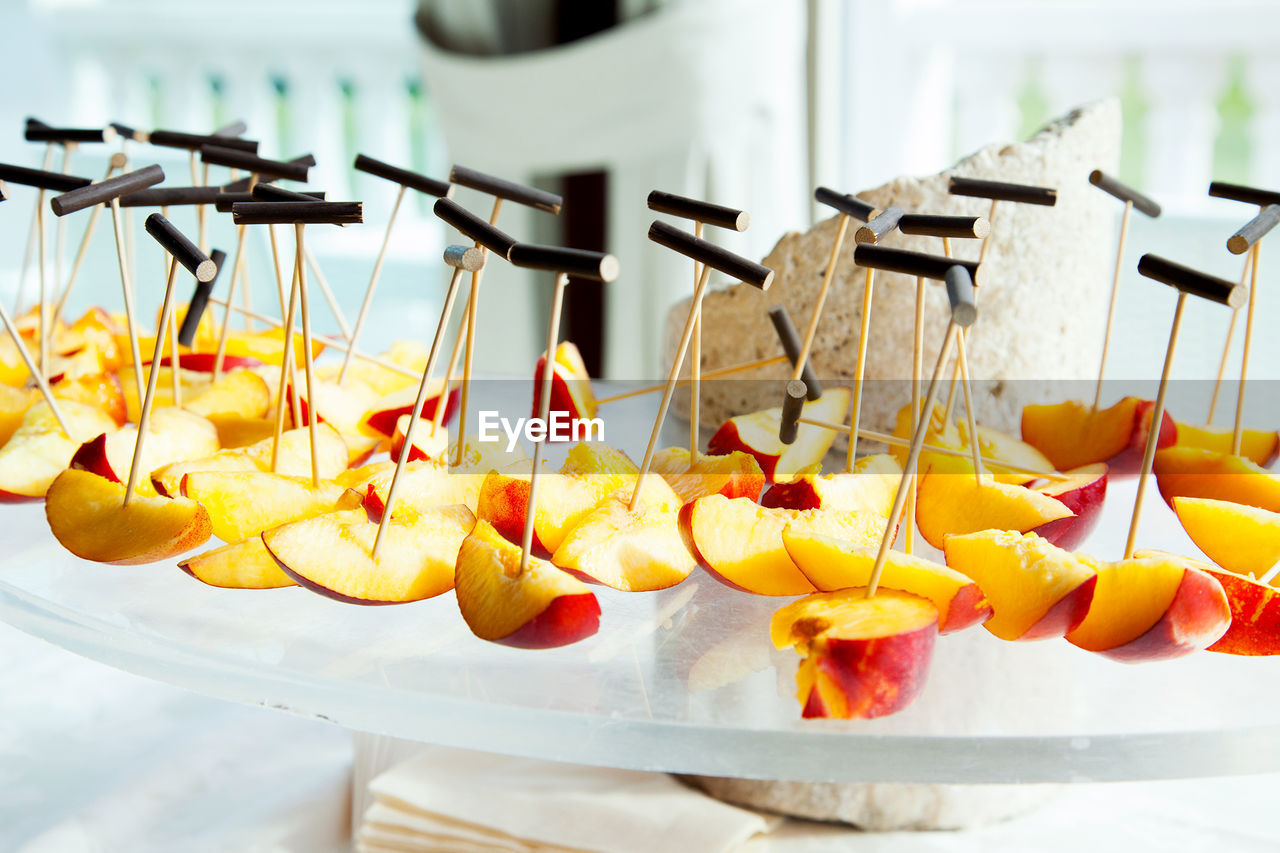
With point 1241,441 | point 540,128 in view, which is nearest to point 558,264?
point 1241,441

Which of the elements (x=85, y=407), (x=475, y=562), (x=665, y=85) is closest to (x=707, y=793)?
(x=475, y=562)

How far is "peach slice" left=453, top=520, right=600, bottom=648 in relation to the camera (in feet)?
1.22

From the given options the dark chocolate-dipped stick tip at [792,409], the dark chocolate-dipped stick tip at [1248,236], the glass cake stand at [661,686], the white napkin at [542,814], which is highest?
the dark chocolate-dipped stick tip at [1248,236]

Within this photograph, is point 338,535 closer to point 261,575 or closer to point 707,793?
point 261,575

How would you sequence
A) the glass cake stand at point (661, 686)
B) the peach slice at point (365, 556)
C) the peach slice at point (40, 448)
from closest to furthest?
the glass cake stand at point (661, 686) < the peach slice at point (365, 556) < the peach slice at point (40, 448)

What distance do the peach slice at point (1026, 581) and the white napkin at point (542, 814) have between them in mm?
211

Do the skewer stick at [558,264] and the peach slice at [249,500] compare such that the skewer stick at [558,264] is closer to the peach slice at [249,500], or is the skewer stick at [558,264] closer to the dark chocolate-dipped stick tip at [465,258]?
the dark chocolate-dipped stick tip at [465,258]

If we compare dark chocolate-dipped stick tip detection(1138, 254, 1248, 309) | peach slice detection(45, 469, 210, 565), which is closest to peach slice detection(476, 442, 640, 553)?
peach slice detection(45, 469, 210, 565)

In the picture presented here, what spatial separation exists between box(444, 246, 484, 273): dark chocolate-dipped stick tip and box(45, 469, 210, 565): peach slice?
0.52 ft

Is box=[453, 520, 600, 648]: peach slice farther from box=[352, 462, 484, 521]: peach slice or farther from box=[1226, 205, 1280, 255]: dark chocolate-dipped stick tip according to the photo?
box=[1226, 205, 1280, 255]: dark chocolate-dipped stick tip

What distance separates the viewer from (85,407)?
0.59 meters

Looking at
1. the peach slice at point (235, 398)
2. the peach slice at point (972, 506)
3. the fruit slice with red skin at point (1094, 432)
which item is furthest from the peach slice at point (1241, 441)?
the peach slice at point (235, 398)

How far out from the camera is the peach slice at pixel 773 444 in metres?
0.55

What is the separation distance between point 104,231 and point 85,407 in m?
0.90
